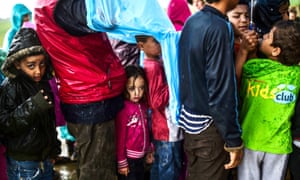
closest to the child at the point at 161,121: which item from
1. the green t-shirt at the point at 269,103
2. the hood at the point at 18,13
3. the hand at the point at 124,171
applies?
the hand at the point at 124,171

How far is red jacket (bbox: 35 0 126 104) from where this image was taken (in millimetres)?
1868

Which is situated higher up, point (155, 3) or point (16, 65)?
point (155, 3)

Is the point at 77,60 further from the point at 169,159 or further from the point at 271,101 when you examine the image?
the point at 271,101

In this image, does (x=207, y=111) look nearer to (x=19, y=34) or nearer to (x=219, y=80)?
(x=219, y=80)

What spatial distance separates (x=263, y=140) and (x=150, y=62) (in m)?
0.92

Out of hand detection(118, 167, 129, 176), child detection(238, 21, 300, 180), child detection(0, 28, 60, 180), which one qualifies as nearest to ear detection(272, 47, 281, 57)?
child detection(238, 21, 300, 180)

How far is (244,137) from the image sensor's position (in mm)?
2090

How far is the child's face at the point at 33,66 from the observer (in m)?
1.93

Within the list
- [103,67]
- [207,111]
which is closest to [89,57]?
[103,67]

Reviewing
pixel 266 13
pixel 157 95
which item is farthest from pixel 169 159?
pixel 266 13

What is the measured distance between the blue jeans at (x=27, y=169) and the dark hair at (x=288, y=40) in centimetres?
164

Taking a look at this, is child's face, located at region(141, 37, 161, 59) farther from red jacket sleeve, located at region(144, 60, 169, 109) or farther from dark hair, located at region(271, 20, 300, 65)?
dark hair, located at region(271, 20, 300, 65)

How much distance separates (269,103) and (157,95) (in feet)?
2.37

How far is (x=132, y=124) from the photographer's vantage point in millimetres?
2264
